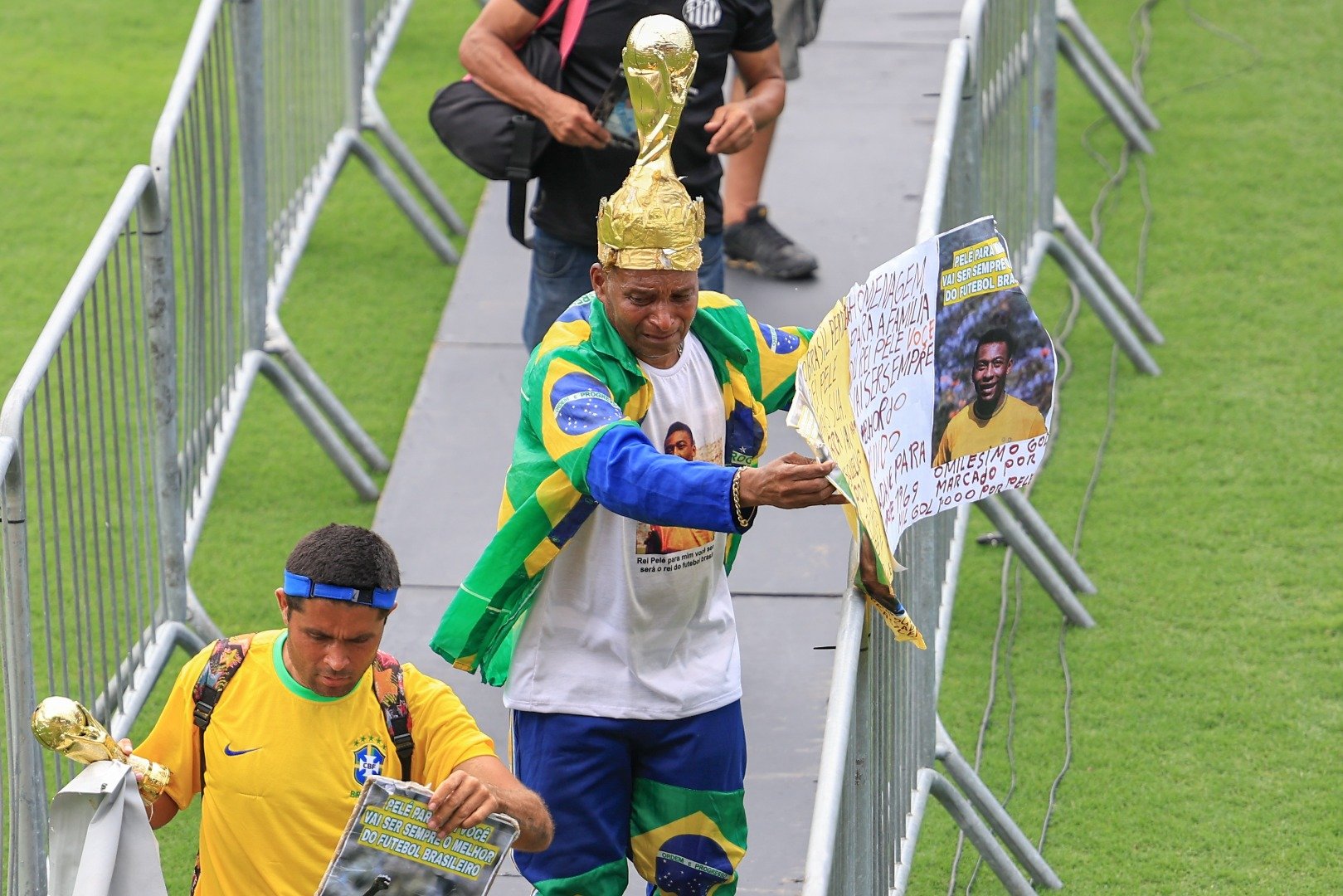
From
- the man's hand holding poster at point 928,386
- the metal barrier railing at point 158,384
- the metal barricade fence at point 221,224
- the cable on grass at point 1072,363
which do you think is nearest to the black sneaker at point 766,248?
the cable on grass at point 1072,363

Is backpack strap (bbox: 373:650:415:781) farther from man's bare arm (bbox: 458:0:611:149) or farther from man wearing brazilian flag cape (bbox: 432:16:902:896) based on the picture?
man's bare arm (bbox: 458:0:611:149)

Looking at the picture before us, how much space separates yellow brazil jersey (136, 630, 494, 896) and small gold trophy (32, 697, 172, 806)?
0.48 ft

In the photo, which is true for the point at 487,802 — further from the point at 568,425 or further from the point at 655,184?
the point at 655,184

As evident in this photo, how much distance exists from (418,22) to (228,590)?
5.18 metres

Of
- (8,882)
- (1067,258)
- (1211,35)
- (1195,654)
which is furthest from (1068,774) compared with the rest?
(1211,35)

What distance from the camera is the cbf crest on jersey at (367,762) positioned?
3.56m

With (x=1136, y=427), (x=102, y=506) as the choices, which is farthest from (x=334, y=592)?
(x=1136, y=427)

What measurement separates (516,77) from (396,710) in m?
2.20

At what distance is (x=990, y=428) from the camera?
3.68 m

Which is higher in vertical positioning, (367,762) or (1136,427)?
(367,762)

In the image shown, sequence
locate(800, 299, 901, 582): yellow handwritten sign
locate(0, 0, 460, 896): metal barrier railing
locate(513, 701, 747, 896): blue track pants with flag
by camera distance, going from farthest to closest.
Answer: locate(0, 0, 460, 896): metal barrier railing
locate(513, 701, 747, 896): blue track pants with flag
locate(800, 299, 901, 582): yellow handwritten sign

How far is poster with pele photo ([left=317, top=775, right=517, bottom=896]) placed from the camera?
10.4ft

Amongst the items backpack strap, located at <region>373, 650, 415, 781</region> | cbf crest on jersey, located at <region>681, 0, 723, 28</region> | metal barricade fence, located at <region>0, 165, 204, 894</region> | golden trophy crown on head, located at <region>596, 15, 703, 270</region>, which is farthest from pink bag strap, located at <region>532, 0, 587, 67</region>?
backpack strap, located at <region>373, 650, 415, 781</region>

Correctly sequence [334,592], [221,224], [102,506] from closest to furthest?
1. [334,592]
2. [102,506]
3. [221,224]
